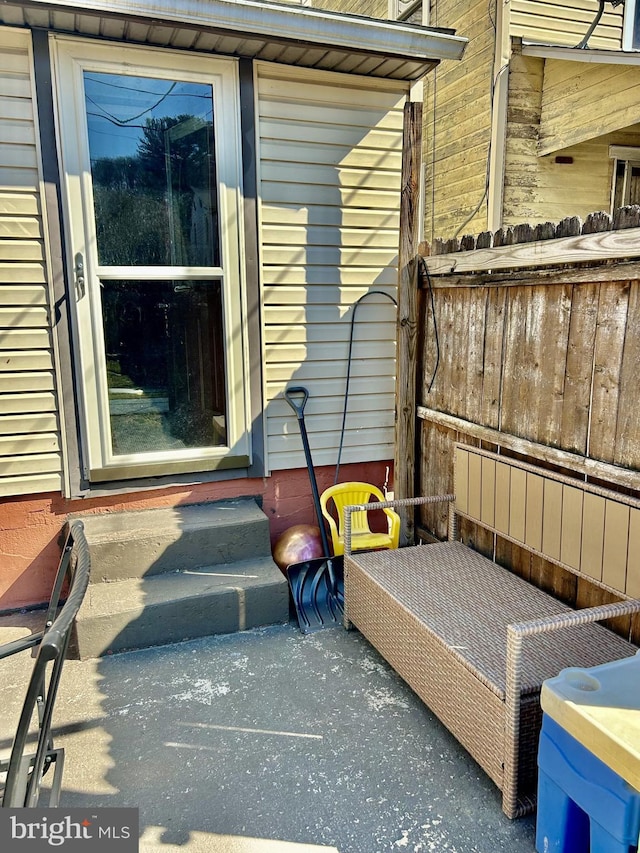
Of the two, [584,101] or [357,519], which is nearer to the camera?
[357,519]

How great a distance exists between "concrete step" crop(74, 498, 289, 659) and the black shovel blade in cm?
11

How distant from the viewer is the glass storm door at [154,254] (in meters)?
3.05

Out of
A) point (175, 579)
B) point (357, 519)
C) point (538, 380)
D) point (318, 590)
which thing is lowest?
point (318, 590)

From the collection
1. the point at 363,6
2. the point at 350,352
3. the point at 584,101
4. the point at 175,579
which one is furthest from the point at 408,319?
the point at 363,6

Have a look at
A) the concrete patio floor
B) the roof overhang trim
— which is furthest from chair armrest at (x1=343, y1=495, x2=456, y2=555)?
the roof overhang trim

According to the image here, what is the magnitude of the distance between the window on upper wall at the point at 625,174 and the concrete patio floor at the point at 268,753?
5082mm

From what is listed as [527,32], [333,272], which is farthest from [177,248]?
[527,32]

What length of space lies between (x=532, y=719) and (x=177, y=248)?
8.86ft

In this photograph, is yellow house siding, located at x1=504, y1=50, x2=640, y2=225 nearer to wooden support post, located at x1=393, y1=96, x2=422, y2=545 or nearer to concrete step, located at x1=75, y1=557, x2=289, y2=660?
wooden support post, located at x1=393, y1=96, x2=422, y2=545

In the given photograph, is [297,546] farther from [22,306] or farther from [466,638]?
[22,306]

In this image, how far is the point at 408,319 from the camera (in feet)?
11.7

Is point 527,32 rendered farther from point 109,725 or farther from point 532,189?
point 109,725

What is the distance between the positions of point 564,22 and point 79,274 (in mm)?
5084

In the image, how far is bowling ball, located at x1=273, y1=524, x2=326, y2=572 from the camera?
11.3 feet
